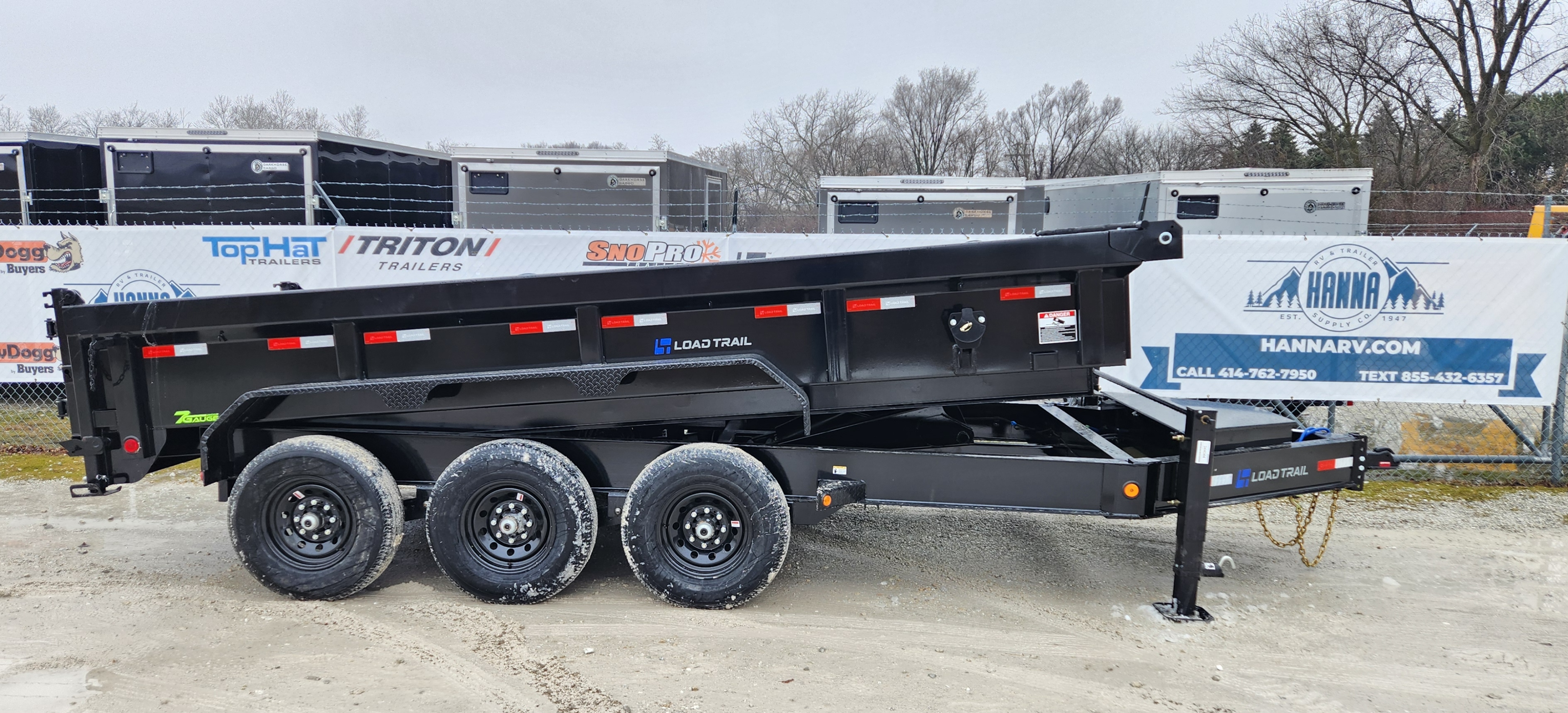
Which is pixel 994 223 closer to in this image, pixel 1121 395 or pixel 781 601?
pixel 1121 395

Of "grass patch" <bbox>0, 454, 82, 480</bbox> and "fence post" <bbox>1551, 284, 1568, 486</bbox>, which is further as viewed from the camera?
"grass patch" <bbox>0, 454, 82, 480</bbox>

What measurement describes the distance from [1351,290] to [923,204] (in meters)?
4.98

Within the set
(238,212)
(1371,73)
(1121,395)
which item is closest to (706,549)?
(1121,395)

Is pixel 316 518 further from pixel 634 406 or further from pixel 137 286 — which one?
pixel 137 286

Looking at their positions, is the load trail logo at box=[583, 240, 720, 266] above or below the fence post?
above

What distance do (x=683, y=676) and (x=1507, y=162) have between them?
33.3 metres

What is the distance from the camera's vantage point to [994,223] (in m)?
10.8

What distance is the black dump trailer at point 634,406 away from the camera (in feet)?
13.9

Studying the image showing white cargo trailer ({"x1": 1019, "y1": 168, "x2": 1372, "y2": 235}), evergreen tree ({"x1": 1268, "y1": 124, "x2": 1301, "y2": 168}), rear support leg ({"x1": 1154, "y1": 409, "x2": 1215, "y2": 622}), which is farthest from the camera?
evergreen tree ({"x1": 1268, "y1": 124, "x2": 1301, "y2": 168})

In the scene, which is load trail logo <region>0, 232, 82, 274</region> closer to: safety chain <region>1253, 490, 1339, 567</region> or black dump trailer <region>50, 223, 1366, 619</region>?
black dump trailer <region>50, 223, 1366, 619</region>

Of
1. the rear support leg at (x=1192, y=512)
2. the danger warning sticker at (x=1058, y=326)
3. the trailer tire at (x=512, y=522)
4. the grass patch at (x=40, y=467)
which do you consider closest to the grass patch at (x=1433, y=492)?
the rear support leg at (x=1192, y=512)

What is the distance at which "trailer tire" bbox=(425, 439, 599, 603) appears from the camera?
4344 millimetres

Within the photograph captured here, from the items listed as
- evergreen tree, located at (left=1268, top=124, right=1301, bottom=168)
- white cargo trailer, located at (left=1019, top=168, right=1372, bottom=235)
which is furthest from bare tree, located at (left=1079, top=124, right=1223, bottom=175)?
white cargo trailer, located at (left=1019, top=168, right=1372, bottom=235)

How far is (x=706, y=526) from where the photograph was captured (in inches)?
172
